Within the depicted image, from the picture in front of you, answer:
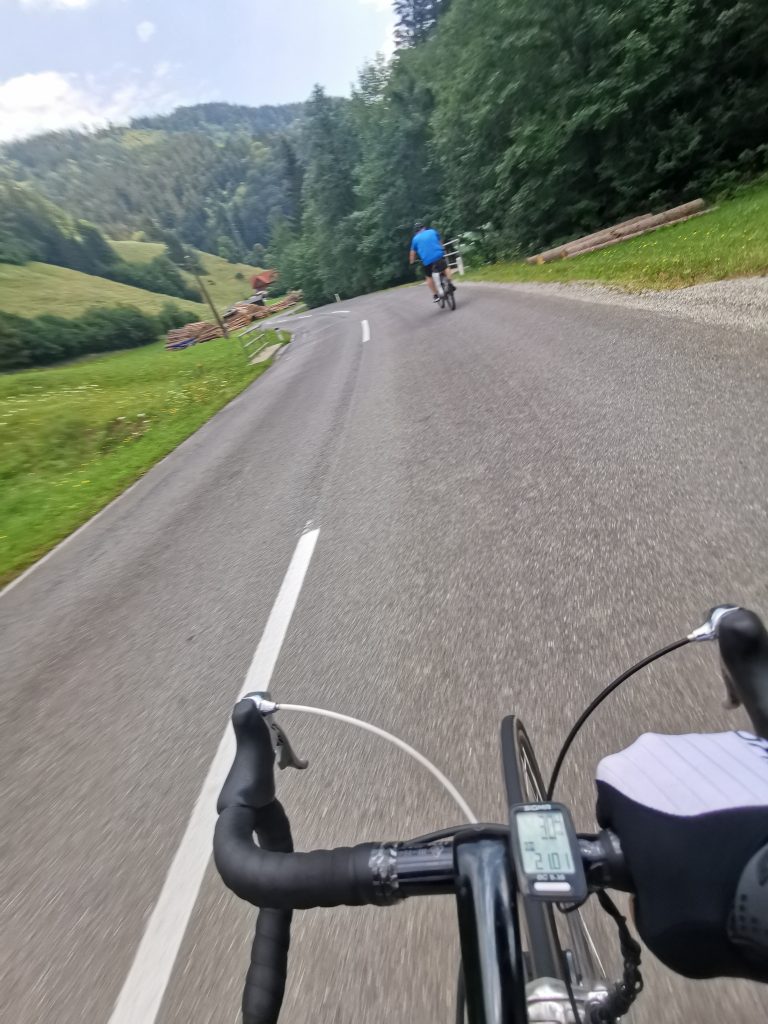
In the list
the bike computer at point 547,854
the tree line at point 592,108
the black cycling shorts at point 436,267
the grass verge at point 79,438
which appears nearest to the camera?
the bike computer at point 547,854

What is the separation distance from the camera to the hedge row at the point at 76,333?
36.2 meters

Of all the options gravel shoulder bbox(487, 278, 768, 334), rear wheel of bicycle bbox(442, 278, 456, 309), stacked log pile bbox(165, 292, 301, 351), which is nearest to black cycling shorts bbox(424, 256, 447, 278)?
rear wheel of bicycle bbox(442, 278, 456, 309)

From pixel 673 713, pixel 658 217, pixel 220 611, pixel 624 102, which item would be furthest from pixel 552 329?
pixel 624 102

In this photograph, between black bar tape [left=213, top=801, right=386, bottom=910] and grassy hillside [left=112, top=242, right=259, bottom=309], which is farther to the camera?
grassy hillside [left=112, top=242, right=259, bottom=309]

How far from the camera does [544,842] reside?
2.66ft

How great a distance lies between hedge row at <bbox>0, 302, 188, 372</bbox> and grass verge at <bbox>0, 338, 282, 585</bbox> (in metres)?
15.6

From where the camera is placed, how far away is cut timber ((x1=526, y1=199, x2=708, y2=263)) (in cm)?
1689

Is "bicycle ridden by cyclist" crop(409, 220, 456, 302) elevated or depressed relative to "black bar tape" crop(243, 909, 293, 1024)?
depressed

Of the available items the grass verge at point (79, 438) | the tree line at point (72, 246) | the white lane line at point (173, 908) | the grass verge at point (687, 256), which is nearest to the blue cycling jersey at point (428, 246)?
the grass verge at point (687, 256)

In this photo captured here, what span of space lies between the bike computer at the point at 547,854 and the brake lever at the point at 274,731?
552 mm

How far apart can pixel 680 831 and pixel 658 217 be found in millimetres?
20263

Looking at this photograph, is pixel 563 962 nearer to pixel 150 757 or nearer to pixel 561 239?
pixel 150 757

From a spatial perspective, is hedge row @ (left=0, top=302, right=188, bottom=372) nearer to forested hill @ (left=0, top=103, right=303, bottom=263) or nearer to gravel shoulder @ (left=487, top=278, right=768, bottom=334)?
gravel shoulder @ (left=487, top=278, right=768, bottom=334)

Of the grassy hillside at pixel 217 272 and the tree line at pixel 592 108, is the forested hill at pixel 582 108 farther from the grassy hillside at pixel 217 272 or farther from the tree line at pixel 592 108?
the grassy hillside at pixel 217 272
